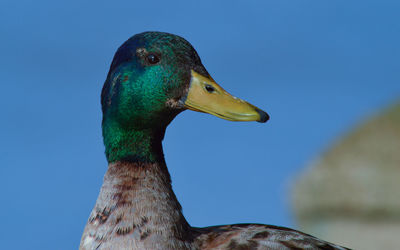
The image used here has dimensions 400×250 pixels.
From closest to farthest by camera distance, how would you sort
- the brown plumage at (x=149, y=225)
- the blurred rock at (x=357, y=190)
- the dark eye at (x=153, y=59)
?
the brown plumage at (x=149, y=225)
the dark eye at (x=153, y=59)
the blurred rock at (x=357, y=190)

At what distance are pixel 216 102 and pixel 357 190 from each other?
564 centimetres

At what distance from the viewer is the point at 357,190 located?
7.84m

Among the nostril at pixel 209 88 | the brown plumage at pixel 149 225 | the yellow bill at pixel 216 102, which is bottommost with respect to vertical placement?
the brown plumage at pixel 149 225

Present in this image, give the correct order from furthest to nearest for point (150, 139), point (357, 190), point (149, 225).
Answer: point (357, 190) < point (150, 139) < point (149, 225)

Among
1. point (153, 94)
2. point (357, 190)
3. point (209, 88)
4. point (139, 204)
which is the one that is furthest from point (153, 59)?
point (357, 190)

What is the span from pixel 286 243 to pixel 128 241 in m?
0.66

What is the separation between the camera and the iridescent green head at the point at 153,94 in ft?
8.48

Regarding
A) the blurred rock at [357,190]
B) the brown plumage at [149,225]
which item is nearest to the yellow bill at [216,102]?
the brown plumage at [149,225]

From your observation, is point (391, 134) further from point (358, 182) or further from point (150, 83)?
point (150, 83)

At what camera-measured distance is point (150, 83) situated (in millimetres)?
2588

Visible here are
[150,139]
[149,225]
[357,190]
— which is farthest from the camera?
[357,190]

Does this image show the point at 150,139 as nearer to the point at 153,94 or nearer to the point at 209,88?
the point at 153,94

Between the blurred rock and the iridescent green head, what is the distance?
5568 millimetres

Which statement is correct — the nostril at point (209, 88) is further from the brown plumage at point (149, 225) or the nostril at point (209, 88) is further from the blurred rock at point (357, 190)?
the blurred rock at point (357, 190)
